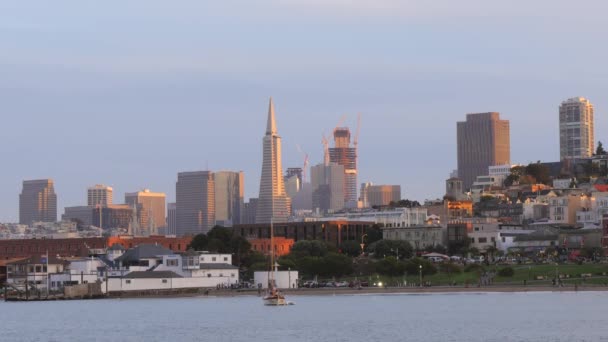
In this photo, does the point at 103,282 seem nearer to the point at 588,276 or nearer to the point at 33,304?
the point at 33,304

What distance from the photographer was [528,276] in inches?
6654

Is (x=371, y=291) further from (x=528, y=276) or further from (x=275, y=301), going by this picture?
(x=275, y=301)

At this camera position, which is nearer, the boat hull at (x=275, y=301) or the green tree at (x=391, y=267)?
the boat hull at (x=275, y=301)

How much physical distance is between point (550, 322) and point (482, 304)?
26349mm

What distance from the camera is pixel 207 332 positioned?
373ft

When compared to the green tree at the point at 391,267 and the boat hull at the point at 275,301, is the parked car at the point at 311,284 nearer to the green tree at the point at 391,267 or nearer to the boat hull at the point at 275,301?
the green tree at the point at 391,267

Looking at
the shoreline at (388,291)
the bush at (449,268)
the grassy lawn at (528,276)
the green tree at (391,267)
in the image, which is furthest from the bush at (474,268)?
the shoreline at (388,291)

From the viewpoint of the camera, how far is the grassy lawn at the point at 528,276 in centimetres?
16388

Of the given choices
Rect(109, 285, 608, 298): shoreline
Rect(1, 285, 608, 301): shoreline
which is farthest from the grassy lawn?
Rect(109, 285, 608, 298): shoreline

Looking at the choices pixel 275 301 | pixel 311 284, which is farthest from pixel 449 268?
pixel 275 301

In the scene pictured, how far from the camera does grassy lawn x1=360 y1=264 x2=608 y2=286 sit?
A: 538ft

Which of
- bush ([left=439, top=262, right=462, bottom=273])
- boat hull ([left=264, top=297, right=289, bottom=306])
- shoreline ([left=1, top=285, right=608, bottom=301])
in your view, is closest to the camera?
boat hull ([left=264, top=297, right=289, bottom=306])

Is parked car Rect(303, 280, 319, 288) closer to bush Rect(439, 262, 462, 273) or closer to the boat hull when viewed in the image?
bush Rect(439, 262, 462, 273)

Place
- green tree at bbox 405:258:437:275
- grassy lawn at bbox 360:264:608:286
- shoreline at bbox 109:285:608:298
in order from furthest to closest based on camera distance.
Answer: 1. green tree at bbox 405:258:437:275
2. grassy lawn at bbox 360:264:608:286
3. shoreline at bbox 109:285:608:298
